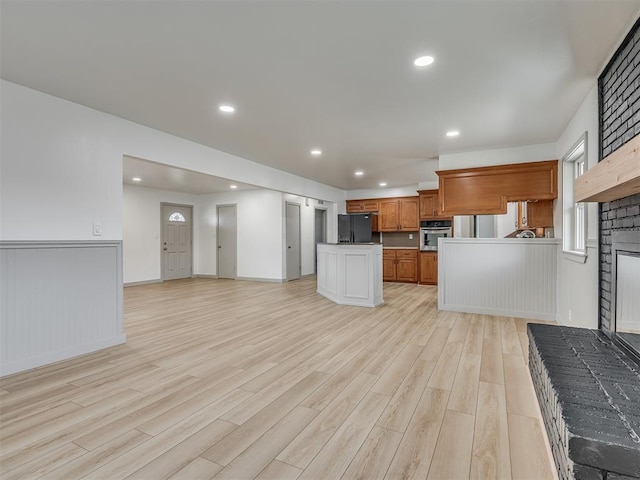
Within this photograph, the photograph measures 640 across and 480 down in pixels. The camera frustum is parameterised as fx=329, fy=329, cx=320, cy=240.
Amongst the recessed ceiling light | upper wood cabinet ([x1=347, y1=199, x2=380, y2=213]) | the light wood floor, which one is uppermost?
the recessed ceiling light

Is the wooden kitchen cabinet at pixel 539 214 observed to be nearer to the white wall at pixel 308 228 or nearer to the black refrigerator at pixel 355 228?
the black refrigerator at pixel 355 228

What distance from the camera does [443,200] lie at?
5.26 metres

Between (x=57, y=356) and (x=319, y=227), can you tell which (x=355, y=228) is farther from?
(x=57, y=356)

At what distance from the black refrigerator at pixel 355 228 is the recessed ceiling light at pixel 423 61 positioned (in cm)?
601

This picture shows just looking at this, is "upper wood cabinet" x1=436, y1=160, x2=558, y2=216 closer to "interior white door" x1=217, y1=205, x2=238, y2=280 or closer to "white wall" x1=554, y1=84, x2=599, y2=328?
"white wall" x1=554, y1=84, x2=599, y2=328

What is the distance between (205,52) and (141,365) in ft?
8.88

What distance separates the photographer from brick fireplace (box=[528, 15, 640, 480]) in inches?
48.3

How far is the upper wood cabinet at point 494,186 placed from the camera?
183 inches

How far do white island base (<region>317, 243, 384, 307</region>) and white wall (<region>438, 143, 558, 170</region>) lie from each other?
181 centimetres

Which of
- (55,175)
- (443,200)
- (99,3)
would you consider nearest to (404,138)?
(443,200)

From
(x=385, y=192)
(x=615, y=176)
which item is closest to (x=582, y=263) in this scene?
(x=615, y=176)

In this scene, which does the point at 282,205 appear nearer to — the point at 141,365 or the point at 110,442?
the point at 141,365

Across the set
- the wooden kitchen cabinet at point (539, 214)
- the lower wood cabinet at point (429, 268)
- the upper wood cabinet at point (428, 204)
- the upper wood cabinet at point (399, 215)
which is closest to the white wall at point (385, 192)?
the upper wood cabinet at point (399, 215)

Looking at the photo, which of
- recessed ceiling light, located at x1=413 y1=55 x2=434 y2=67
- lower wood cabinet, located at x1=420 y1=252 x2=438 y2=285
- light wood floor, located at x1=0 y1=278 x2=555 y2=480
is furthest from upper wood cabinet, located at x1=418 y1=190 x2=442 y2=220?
recessed ceiling light, located at x1=413 y1=55 x2=434 y2=67
